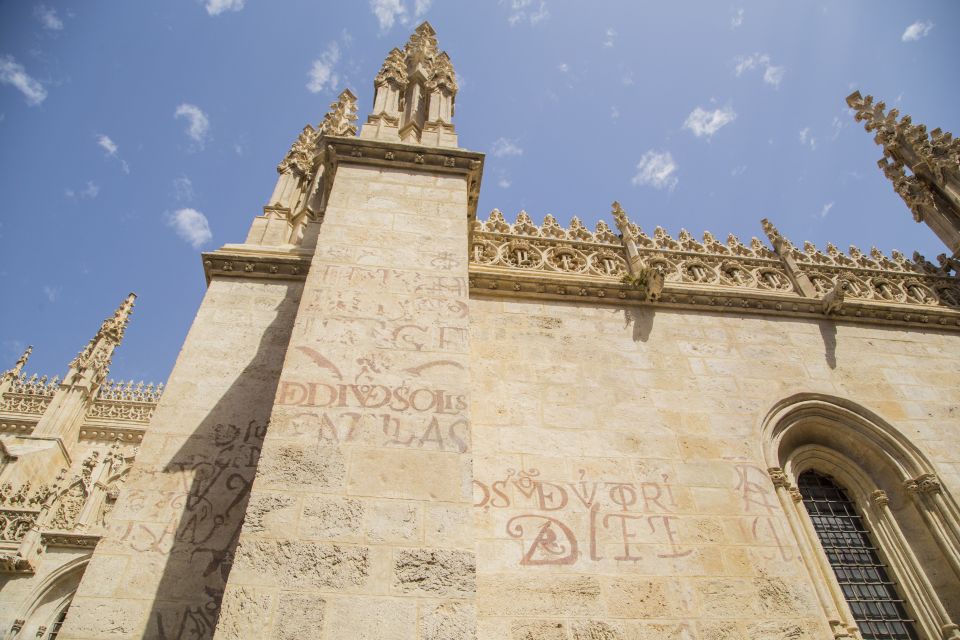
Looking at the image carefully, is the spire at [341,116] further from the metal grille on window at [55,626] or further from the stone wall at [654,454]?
the metal grille on window at [55,626]

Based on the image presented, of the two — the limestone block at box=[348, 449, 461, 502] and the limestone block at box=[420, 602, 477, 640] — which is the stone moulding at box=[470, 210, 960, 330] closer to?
the limestone block at box=[348, 449, 461, 502]

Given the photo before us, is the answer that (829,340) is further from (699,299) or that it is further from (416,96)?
(416,96)

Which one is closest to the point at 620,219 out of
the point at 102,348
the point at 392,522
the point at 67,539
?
the point at 392,522

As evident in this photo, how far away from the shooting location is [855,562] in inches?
247

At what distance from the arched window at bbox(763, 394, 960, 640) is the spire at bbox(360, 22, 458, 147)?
5.99 metres

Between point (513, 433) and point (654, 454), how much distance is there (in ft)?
5.17

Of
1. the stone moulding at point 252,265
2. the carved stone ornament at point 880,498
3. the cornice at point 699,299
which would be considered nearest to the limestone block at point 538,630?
the cornice at point 699,299

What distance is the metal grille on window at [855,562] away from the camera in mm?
5801

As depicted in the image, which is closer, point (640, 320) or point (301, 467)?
point (301, 467)

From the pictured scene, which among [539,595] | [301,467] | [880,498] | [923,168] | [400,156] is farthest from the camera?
[923,168]

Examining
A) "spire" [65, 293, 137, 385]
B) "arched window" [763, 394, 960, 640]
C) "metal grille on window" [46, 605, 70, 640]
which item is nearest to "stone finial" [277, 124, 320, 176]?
"arched window" [763, 394, 960, 640]

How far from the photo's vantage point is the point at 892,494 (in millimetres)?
6711

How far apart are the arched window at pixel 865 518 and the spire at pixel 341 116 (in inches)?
318

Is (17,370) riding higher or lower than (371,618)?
higher
